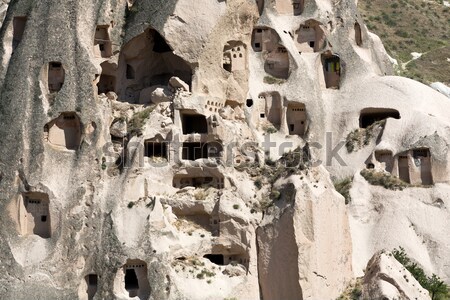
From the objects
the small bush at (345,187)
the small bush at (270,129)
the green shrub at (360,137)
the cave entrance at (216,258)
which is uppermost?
the small bush at (270,129)

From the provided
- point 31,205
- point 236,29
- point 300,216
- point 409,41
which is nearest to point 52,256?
point 31,205

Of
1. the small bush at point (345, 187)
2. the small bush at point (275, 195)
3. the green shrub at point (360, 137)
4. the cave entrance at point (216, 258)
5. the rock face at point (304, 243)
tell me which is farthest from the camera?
the green shrub at point (360, 137)

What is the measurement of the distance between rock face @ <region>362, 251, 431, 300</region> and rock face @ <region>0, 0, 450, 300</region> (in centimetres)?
156

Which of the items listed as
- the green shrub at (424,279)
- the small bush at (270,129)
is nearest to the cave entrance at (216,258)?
the green shrub at (424,279)

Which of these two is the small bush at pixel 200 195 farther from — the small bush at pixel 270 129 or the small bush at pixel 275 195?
the small bush at pixel 270 129

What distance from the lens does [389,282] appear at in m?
39.0

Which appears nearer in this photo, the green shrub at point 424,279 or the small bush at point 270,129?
the green shrub at point 424,279

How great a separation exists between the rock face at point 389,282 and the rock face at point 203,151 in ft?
5.12

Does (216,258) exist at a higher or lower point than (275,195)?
lower

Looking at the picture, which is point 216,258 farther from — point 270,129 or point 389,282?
point 270,129

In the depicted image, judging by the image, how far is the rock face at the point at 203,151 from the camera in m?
40.2

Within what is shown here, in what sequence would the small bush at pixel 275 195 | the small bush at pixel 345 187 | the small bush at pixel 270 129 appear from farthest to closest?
the small bush at pixel 270 129 → the small bush at pixel 345 187 → the small bush at pixel 275 195

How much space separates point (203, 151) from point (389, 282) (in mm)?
10908

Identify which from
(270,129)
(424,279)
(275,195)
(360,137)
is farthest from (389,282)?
(270,129)
